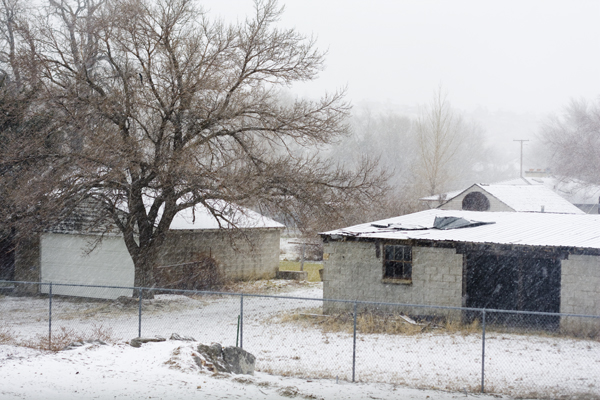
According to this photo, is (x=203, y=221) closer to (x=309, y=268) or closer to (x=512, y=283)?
(x=309, y=268)

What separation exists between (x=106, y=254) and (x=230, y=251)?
5728mm

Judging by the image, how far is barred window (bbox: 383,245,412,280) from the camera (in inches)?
727

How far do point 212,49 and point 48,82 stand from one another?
236 inches

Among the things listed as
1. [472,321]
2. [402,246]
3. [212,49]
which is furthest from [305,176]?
[472,321]

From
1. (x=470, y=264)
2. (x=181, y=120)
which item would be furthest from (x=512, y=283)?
(x=181, y=120)

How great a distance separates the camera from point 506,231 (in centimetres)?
1872

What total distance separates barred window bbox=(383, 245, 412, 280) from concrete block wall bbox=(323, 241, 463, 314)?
0.74 feet

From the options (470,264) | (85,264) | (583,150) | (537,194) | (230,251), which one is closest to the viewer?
(470,264)

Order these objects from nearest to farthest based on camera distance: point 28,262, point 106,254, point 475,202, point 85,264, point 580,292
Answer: point 580,292
point 106,254
point 85,264
point 28,262
point 475,202

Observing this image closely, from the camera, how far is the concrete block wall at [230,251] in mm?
24547

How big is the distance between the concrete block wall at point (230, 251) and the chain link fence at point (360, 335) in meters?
2.24

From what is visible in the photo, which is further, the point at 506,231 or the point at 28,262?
the point at 28,262

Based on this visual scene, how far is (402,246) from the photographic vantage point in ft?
60.6

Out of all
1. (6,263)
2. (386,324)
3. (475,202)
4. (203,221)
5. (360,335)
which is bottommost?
(360,335)
